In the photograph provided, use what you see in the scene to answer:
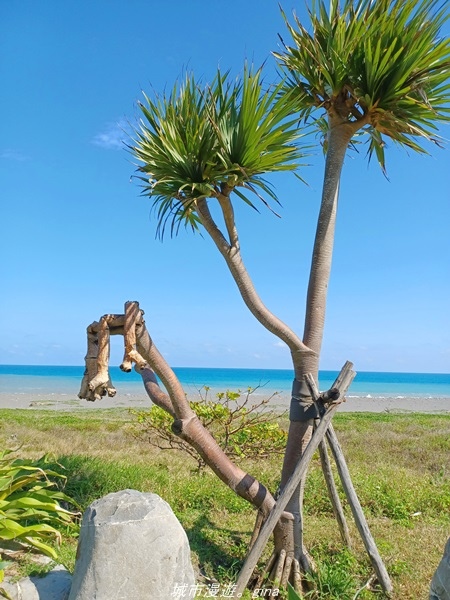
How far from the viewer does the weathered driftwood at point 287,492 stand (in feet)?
15.6

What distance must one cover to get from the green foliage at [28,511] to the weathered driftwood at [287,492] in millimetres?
1636

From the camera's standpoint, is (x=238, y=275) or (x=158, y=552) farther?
(x=238, y=275)

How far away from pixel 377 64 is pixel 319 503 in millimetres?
5358

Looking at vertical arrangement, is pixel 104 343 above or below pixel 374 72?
below

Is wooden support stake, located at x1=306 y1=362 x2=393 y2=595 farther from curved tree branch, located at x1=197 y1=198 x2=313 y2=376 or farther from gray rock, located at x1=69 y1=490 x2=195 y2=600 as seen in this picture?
gray rock, located at x1=69 y1=490 x2=195 y2=600

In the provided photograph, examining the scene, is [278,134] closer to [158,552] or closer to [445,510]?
[158,552]

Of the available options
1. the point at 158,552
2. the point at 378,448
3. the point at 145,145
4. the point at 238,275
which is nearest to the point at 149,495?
the point at 158,552

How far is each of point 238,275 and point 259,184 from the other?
2.82 ft

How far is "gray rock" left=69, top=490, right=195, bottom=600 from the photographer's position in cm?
389

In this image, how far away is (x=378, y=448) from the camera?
40.1 ft

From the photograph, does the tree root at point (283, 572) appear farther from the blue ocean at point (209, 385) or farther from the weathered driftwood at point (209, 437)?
the blue ocean at point (209, 385)

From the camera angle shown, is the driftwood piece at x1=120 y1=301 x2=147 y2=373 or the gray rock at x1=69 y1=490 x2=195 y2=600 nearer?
the gray rock at x1=69 y1=490 x2=195 y2=600

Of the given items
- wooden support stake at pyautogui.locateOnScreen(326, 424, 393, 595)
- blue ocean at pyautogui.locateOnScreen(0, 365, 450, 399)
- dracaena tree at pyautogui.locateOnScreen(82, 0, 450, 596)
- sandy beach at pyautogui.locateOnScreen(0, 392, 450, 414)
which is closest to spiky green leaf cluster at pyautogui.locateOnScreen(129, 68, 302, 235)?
dracaena tree at pyautogui.locateOnScreen(82, 0, 450, 596)

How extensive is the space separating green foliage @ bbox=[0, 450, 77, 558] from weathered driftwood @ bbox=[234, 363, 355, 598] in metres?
1.64
